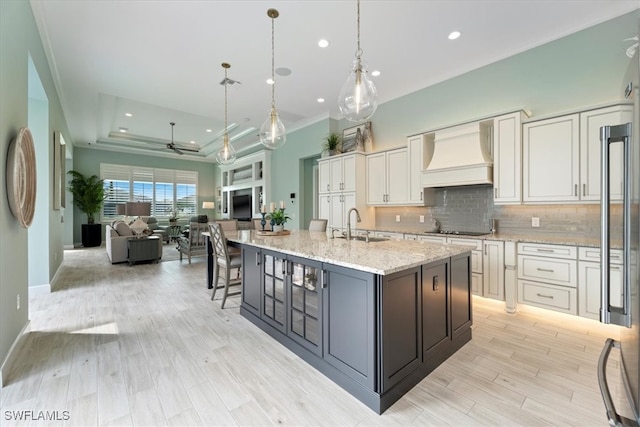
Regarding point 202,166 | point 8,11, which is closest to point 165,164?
point 202,166

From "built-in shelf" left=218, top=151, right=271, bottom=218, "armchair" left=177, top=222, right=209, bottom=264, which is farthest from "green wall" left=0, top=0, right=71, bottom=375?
"built-in shelf" left=218, top=151, right=271, bottom=218

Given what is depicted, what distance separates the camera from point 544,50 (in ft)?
11.5

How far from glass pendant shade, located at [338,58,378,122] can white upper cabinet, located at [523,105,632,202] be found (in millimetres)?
2172

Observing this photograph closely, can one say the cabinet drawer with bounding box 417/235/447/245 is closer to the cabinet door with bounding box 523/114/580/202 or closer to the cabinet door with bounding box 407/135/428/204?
the cabinet door with bounding box 407/135/428/204

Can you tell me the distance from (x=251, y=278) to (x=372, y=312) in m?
1.70

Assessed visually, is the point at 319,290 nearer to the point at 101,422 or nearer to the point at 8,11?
the point at 101,422

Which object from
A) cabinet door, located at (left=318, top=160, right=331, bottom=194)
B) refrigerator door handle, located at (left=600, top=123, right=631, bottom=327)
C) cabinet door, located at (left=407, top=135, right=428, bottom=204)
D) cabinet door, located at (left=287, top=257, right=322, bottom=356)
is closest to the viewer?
refrigerator door handle, located at (left=600, top=123, right=631, bottom=327)

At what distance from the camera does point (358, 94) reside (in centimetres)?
252

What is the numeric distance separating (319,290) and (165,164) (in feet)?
35.3

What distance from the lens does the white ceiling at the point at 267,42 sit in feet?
9.66

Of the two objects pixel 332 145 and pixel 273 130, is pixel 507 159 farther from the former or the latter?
pixel 332 145

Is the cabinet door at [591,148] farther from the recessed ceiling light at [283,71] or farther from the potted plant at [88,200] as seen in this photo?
the potted plant at [88,200]

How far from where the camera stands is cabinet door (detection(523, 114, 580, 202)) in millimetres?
3041

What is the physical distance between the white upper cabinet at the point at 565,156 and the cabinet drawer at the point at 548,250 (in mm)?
551
